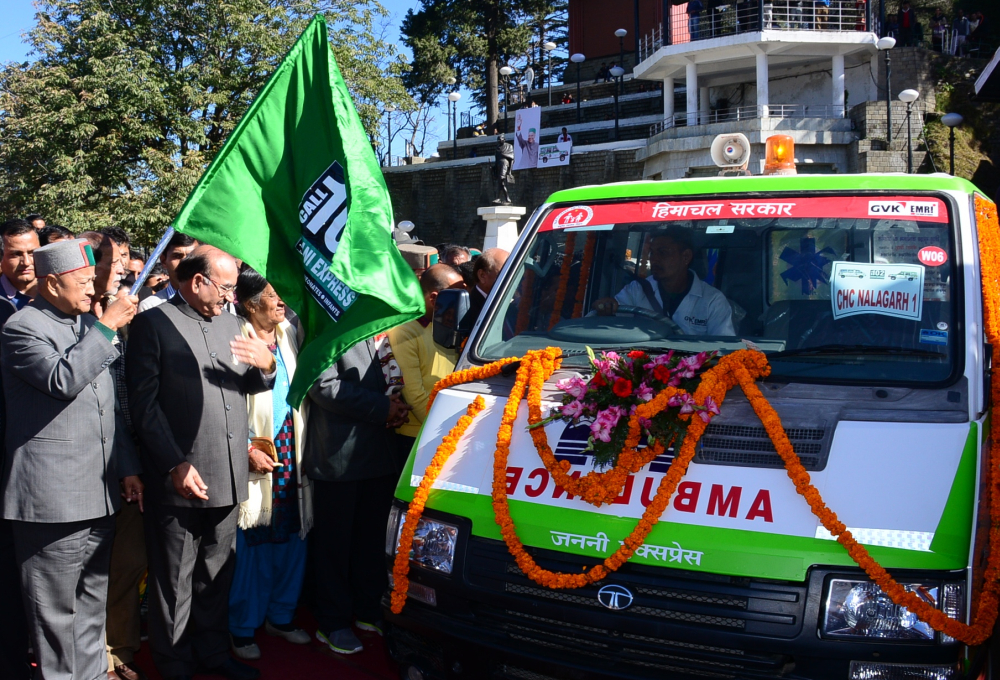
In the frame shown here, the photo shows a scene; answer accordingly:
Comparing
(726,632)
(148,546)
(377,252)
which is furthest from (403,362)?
(726,632)

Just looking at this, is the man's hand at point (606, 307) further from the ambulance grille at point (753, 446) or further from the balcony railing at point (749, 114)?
the balcony railing at point (749, 114)

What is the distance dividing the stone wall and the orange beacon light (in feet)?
88.0

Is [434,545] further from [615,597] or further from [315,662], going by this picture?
[315,662]

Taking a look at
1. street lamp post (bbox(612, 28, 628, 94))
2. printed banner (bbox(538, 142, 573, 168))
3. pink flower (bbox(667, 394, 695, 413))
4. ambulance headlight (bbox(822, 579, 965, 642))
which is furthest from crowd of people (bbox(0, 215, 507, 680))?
street lamp post (bbox(612, 28, 628, 94))

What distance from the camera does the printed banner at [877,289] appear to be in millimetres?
3494

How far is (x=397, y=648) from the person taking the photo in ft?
11.3

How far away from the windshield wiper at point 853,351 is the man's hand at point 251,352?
2.29 meters

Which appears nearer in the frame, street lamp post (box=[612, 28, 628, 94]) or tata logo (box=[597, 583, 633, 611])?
tata logo (box=[597, 583, 633, 611])

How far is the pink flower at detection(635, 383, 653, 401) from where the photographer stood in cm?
323

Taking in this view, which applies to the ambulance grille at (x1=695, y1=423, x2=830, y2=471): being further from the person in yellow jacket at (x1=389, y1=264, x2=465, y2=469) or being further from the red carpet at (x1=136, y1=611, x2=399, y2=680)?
the red carpet at (x1=136, y1=611, x2=399, y2=680)

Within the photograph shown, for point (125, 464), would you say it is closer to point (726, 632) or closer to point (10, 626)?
point (10, 626)

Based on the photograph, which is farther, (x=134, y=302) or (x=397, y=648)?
(x=134, y=302)

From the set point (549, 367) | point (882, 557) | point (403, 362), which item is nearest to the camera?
point (882, 557)

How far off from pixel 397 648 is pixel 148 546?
1.56 meters
